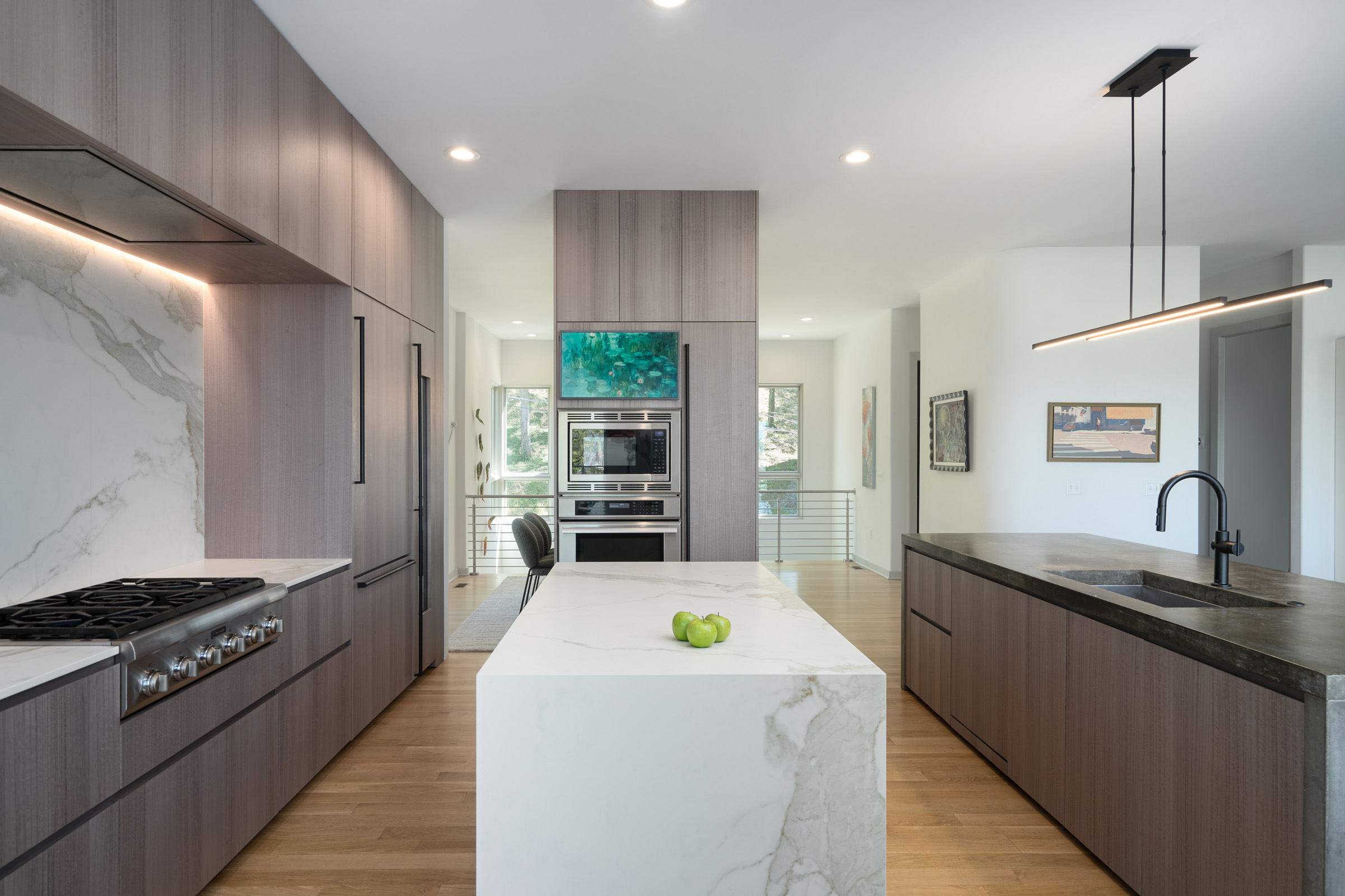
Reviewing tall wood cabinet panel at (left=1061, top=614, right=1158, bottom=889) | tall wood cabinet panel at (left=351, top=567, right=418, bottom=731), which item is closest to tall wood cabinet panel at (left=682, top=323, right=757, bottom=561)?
tall wood cabinet panel at (left=351, top=567, right=418, bottom=731)

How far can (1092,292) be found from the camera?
16.7 ft

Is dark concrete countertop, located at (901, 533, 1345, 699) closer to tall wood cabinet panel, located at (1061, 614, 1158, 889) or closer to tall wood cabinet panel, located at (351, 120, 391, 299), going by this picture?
tall wood cabinet panel, located at (1061, 614, 1158, 889)

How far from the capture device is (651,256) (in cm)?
394

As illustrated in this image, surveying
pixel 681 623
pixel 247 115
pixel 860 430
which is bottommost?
pixel 681 623

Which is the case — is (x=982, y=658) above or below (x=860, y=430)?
below

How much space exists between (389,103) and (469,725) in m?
2.78

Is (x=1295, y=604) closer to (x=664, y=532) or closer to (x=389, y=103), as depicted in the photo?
(x=664, y=532)

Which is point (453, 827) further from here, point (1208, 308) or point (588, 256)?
point (1208, 308)

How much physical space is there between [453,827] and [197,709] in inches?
37.5

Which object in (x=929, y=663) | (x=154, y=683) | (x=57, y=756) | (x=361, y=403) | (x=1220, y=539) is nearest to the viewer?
(x=57, y=756)

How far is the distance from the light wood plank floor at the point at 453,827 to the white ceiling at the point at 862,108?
8.86 feet

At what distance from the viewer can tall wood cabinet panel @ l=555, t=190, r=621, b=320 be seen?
392cm

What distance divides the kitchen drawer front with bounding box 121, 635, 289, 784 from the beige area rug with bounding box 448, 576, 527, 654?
2020 millimetres

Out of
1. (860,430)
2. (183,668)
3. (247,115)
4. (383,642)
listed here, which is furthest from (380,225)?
(860,430)
